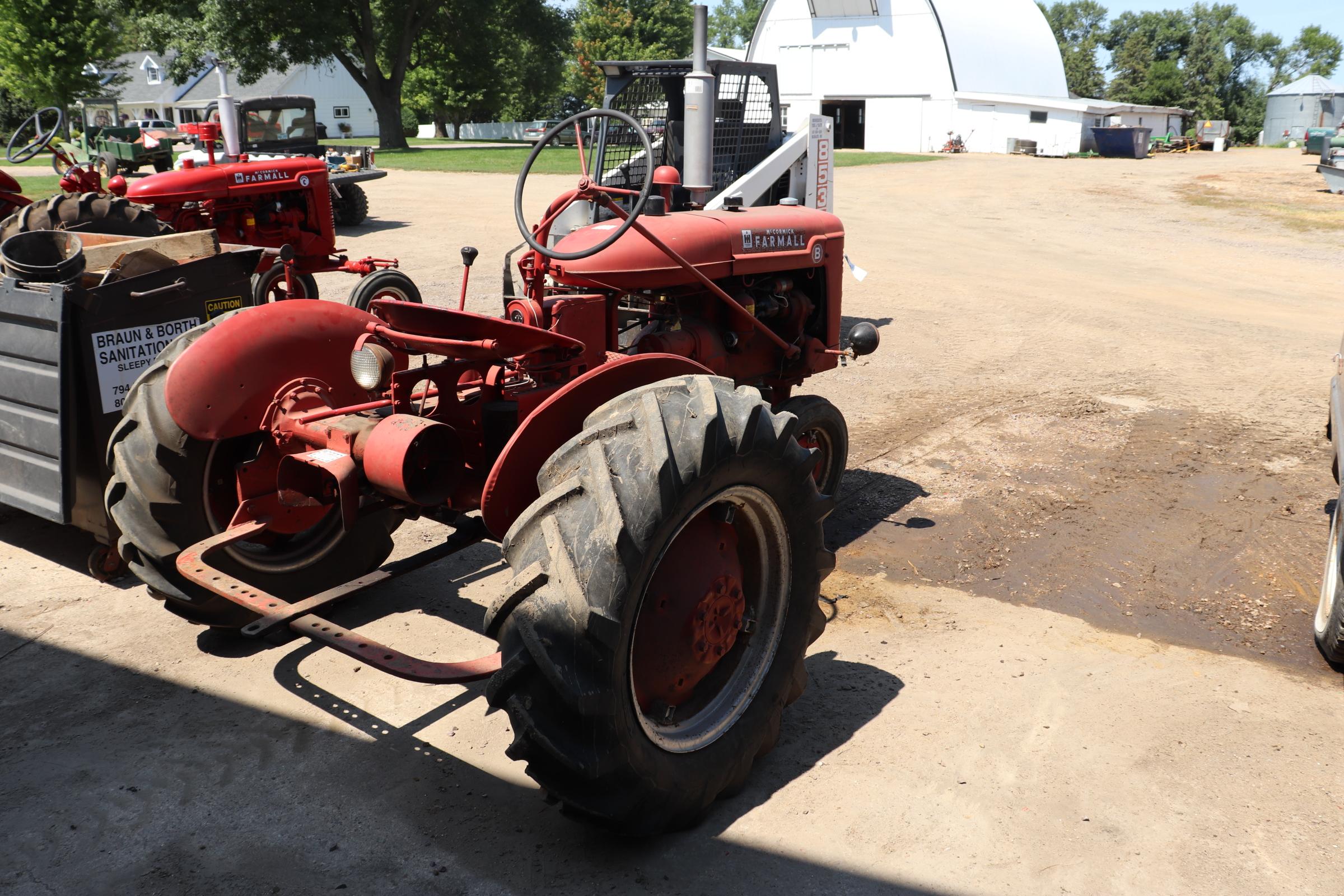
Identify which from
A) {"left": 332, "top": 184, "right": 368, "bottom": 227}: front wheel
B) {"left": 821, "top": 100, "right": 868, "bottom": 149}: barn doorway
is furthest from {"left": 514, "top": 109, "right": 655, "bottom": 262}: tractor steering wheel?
{"left": 821, "top": 100, "right": 868, "bottom": 149}: barn doorway

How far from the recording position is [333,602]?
3.35m

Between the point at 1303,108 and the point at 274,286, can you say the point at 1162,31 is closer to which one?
the point at 1303,108

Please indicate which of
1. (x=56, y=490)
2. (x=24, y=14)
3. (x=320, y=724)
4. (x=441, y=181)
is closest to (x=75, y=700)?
(x=320, y=724)

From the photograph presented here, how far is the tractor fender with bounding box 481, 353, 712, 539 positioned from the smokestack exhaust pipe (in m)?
2.93

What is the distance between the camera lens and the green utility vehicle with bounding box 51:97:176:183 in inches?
1078

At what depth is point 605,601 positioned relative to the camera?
269 centimetres

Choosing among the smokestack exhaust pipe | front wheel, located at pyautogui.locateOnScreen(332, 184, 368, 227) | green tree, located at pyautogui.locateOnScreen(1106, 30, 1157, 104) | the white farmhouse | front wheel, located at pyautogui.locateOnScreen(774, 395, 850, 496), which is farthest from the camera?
green tree, located at pyautogui.locateOnScreen(1106, 30, 1157, 104)

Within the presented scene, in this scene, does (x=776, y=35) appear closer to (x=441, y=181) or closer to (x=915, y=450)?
(x=441, y=181)

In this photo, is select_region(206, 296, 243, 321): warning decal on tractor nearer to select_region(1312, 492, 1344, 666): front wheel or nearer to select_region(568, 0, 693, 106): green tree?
select_region(1312, 492, 1344, 666): front wheel

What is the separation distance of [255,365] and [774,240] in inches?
105

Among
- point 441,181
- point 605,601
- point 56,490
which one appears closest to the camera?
point 605,601

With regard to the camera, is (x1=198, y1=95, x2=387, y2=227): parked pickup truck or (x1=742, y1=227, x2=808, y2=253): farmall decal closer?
(x1=742, y1=227, x2=808, y2=253): farmall decal

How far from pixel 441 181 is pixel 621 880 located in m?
24.6

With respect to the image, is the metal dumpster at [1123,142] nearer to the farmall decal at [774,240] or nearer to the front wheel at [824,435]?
the farmall decal at [774,240]
